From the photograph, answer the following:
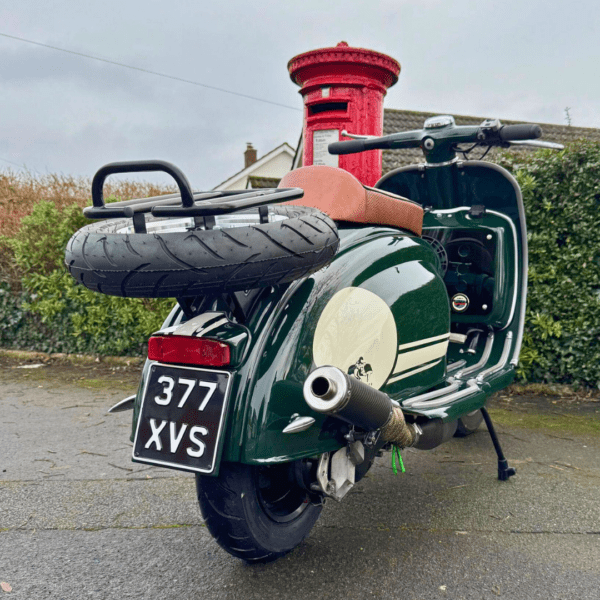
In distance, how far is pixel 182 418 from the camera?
68.7 inches

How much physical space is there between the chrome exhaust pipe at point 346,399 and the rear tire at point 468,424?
171 cm

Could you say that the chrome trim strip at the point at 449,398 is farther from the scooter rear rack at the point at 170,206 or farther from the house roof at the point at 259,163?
the house roof at the point at 259,163

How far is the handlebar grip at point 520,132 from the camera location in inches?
111

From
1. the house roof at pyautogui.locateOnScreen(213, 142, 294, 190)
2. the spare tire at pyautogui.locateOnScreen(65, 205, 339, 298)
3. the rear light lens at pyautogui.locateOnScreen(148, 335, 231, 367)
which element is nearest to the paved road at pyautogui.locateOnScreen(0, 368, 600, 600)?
the rear light lens at pyautogui.locateOnScreen(148, 335, 231, 367)

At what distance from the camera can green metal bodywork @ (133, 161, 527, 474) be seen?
5.64 feet

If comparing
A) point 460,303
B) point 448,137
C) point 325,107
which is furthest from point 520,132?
point 325,107

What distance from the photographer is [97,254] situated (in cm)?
154

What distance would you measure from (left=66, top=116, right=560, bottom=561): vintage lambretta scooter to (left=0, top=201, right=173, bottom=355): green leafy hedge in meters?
3.42

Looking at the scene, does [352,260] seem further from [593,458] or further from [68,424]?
[68,424]

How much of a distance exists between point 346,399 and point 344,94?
14.0 feet

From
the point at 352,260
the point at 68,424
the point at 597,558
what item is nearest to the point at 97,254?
the point at 352,260

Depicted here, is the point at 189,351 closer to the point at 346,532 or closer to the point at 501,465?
the point at 346,532

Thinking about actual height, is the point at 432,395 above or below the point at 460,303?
below

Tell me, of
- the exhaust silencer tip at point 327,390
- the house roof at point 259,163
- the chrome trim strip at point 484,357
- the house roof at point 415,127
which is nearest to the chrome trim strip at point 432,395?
the chrome trim strip at point 484,357
